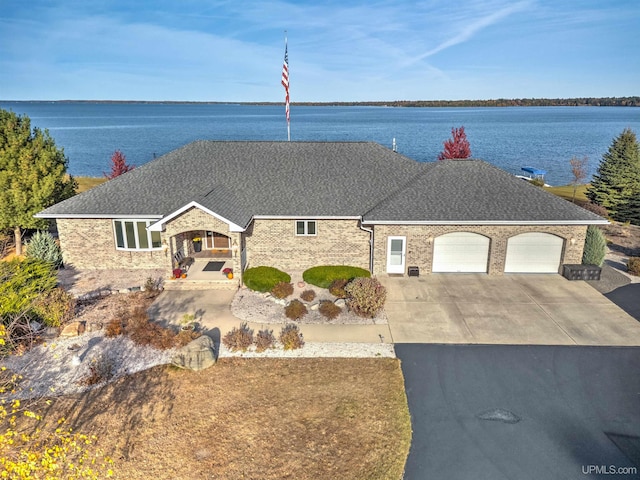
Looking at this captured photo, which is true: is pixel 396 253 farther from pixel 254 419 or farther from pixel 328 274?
pixel 254 419

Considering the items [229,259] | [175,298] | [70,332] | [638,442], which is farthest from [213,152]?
[638,442]

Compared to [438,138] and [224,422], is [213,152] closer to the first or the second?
[224,422]

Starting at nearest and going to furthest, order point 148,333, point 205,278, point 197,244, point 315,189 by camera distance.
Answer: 1. point 148,333
2. point 205,278
3. point 315,189
4. point 197,244

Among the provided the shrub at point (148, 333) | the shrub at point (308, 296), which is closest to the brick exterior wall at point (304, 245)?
the shrub at point (308, 296)

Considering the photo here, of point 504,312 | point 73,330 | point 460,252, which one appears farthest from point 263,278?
point 504,312

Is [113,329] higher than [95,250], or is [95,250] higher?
[95,250]

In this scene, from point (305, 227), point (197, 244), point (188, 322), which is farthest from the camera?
point (197, 244)
